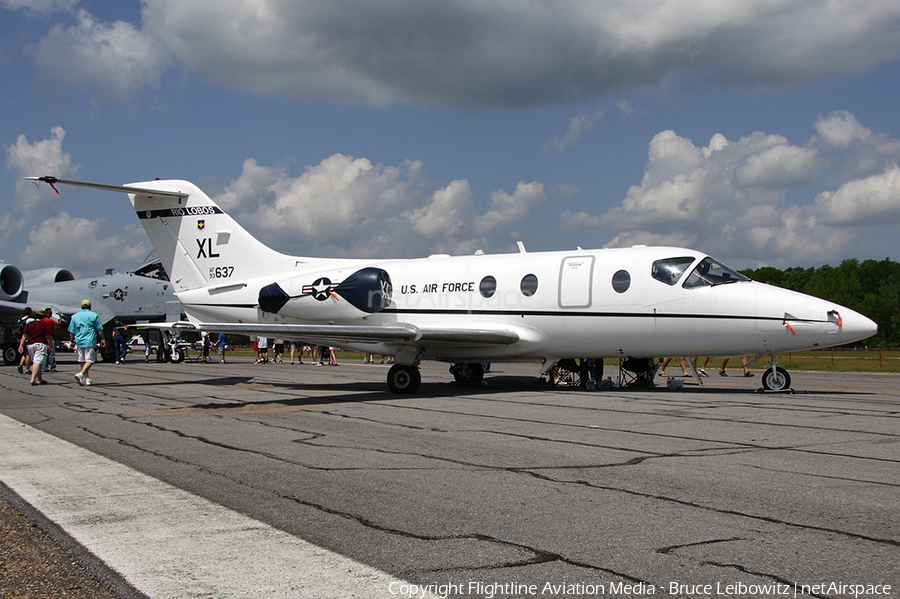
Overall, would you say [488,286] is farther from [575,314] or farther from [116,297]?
[116,297]

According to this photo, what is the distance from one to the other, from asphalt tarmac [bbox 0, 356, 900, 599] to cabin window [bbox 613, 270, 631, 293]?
3.40 metres

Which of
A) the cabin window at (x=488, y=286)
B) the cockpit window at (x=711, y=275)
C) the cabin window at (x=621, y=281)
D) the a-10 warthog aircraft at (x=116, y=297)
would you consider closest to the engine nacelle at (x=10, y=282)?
the a-10 warthog aircraft at (x=116, y=297)

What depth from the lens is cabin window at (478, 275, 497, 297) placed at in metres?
14.5

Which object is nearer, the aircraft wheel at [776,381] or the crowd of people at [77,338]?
the aircraft wheel at [776,381]

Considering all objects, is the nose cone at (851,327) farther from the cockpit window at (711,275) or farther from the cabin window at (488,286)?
the cabin window at (488,286)

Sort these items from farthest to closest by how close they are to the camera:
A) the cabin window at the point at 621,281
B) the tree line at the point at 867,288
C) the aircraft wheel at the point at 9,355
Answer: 1. the tree line at the point at 867,288
2. the aircraft wheel at the point at 9,355
3. the cabin window at the point at 621,281

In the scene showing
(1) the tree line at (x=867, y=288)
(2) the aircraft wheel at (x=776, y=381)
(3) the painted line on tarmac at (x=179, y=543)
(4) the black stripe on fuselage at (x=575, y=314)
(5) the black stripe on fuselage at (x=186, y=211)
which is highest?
(1) the tree line at (x=867, y=288)

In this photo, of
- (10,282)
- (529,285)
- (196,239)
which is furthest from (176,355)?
(529,285)

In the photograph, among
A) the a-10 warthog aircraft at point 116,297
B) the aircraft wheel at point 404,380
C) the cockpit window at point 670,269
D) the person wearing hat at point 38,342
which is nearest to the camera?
the cockpit window at point 670,269

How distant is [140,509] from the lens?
487 cm

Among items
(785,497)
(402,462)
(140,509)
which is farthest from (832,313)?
(140,509)

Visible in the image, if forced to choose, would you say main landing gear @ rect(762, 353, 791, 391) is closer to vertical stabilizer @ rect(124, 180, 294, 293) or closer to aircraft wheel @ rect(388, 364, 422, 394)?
aircraft wheel @ rect(388, 364, 422, 394)

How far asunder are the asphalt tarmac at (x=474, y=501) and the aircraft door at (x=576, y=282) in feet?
11.6

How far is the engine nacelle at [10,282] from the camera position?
104ft
